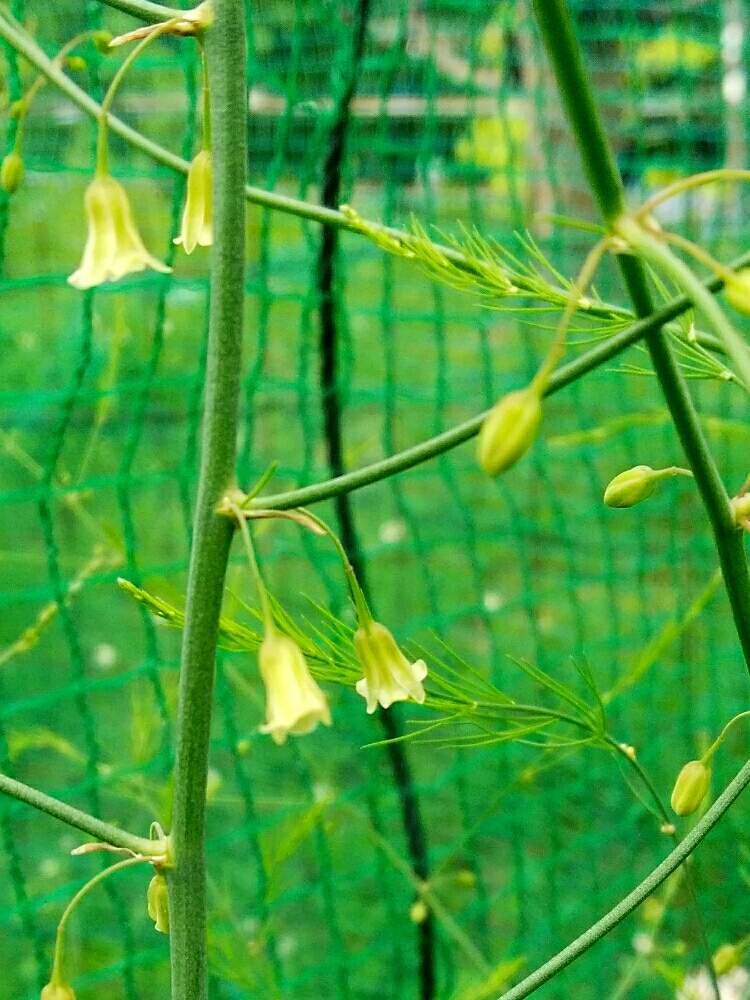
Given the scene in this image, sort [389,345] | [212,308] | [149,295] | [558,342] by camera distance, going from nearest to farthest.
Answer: [558,342]
[212,308]
[389,345]
[149,295]

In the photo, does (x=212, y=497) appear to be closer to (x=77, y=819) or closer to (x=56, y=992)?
(x=77, y=819)

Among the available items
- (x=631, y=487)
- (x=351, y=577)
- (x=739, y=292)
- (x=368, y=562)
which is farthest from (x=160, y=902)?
(x=368, y=562)

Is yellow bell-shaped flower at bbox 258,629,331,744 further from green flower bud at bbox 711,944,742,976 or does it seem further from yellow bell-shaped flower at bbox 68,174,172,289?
green flower bud at bbox 711,944,742,976

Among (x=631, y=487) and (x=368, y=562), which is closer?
(x=631, y=487)

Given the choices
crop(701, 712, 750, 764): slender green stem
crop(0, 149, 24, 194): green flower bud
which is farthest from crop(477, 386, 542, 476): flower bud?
crop(0, 149, 24, 194): green flower bud

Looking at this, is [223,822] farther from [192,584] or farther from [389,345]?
[192,584]

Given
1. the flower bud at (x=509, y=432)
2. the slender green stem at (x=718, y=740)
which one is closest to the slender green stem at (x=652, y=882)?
the slender green stem at (x=718, y=740)

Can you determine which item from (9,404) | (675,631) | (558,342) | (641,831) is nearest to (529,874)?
(641,831)
